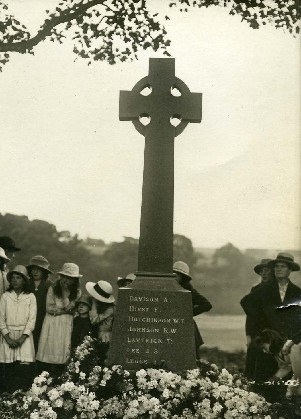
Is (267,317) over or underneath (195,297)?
underneath

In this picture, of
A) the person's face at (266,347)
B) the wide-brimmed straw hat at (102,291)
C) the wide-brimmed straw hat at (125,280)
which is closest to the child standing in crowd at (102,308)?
the wide-brimmed straw hat at (102,291)

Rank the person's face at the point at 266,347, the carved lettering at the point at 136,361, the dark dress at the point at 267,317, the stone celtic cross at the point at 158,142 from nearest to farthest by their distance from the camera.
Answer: the carved lettering at the point at 136,361 → the stone celtic cross at the point at 158,142 → the dark dress at the point at 267,317 → the person's face at the point at 266,347

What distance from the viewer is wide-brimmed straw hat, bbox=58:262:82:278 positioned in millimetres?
6219

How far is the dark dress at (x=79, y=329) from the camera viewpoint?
231 inches

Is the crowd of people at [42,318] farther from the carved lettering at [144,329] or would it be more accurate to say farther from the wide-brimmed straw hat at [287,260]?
the wide-brimmed straw hat at [287,260]

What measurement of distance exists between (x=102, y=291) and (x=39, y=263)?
858 millimetres

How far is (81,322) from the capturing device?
5.97 metres

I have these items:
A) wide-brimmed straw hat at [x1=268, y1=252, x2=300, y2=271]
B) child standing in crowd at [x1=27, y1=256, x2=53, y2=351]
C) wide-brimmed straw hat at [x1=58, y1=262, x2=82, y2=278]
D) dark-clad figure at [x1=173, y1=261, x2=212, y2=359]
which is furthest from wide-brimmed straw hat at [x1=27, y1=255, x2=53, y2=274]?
wide-brimmed straw hat at [x1=268, y1=252, x2=300, y2=271]

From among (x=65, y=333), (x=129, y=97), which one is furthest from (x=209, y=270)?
(x=129, y=97)

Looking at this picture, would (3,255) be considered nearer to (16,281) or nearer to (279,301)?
(16,281)

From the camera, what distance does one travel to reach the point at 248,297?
625cm

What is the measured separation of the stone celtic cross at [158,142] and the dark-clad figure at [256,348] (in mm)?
1355

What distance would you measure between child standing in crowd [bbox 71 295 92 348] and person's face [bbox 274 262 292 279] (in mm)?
2210

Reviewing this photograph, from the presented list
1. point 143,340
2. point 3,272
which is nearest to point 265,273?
point 143,340
